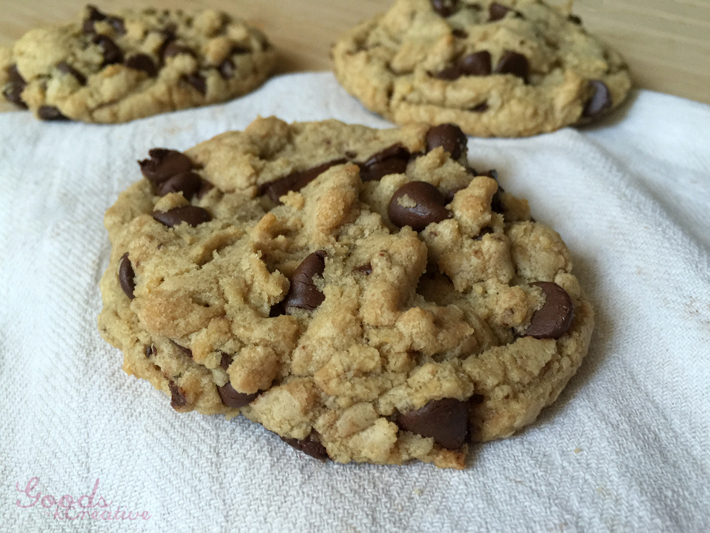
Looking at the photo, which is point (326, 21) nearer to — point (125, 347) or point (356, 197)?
point (356, 197)

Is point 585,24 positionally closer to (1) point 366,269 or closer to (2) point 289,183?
(2) point 289,183

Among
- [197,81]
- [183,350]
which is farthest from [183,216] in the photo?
[197,81]

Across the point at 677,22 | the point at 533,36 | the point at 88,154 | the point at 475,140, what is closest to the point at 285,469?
the point at 475,140

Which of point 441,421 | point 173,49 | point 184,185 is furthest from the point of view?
point 173,49

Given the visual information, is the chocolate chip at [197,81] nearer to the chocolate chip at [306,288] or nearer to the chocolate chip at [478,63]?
the chocolate chip at [478,63]

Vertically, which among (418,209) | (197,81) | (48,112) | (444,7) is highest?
(444,7)

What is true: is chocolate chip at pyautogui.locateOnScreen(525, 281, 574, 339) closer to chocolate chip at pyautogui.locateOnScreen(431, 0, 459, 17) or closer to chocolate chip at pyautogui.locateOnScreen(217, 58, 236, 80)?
chocolate chip at pyautogui.locateOnScreen(431, 0, 459, 17)

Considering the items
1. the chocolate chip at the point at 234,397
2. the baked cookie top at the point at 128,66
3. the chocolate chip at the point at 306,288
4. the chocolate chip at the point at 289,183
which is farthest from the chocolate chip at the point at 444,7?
the chocolate chip at the point at 234,397
